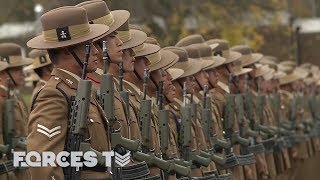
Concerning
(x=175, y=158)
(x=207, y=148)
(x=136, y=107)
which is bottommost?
(x=207, y=148)

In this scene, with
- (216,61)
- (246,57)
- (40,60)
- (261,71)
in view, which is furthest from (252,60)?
(40,60)

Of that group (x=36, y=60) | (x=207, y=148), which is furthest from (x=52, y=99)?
(x=36, y=60)

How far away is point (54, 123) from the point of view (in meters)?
6.82

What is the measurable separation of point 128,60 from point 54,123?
199 cm

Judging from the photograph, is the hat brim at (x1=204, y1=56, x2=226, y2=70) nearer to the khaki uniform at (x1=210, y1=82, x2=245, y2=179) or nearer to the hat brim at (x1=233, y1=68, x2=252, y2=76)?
the khaki uniform at (x1=210, y1=82, x2=245, y2=179)

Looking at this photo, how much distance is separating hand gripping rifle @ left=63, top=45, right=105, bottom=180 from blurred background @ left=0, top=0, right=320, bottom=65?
22.8 feet

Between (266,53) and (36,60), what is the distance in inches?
702

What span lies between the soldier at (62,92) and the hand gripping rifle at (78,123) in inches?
2.0

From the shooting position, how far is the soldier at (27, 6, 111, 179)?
681cm

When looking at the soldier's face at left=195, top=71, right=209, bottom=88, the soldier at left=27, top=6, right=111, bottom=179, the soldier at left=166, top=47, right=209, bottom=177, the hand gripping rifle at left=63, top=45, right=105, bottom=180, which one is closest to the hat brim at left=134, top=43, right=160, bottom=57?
the soldier at left=166, top=47, right=209, bottom=177

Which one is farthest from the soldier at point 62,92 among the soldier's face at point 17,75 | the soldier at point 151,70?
the soldier's face at point 17,75

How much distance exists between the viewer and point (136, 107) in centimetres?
867

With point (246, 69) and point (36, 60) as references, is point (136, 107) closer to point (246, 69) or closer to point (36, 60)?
point (36, 60)

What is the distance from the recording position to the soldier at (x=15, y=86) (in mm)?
10578
